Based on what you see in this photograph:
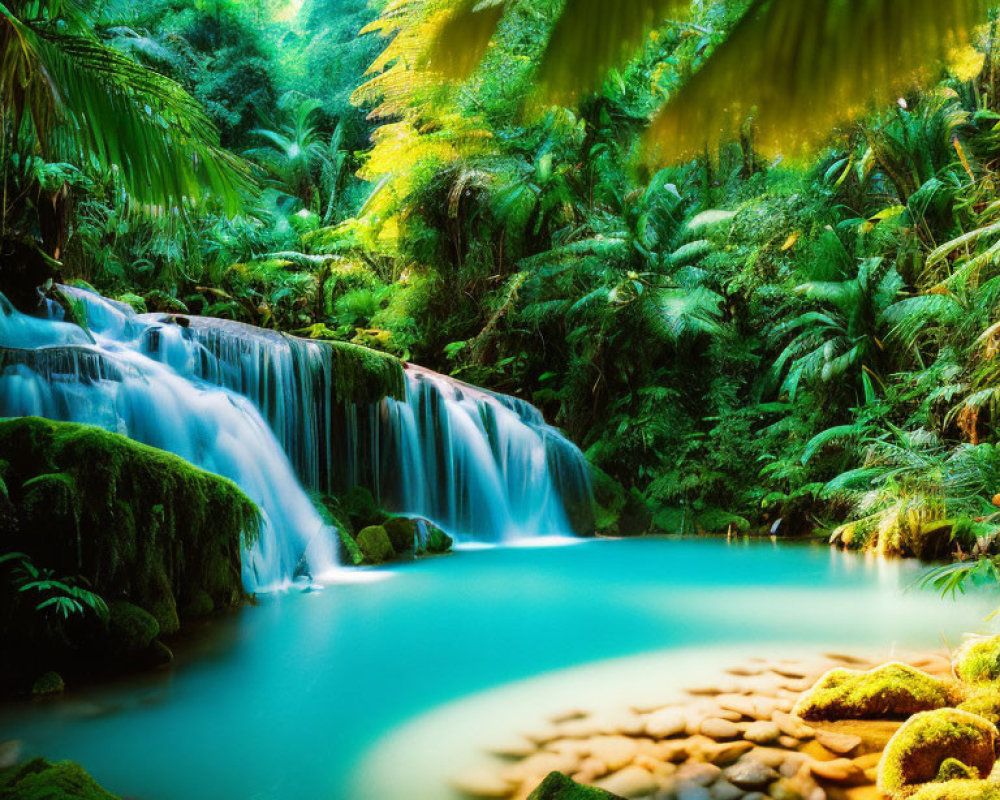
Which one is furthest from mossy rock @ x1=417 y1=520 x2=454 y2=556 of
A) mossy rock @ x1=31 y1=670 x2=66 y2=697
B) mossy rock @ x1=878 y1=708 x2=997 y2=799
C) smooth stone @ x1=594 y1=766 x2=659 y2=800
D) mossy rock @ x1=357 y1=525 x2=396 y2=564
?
mossy rock @ x1=878 y1=708 x2=997 y2=799

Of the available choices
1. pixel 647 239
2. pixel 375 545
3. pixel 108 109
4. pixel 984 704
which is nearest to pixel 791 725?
pixel 984 704

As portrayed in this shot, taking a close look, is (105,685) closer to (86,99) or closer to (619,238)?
(86,99)

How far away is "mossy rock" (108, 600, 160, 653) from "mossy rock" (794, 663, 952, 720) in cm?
337

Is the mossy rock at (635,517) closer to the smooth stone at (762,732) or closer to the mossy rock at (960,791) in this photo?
the smooth stone at (762,732)

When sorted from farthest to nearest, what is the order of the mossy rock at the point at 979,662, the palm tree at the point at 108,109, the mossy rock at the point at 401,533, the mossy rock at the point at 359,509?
the mossy rock at the point at 359,509, the mossy rock at the point at 401,533, the mossy rock at the point at 979,662, the palm tree at the point at 108,109

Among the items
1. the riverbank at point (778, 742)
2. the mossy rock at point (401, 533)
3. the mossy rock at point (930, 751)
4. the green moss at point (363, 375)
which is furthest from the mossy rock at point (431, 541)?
the mossy rock at point (930, 751)

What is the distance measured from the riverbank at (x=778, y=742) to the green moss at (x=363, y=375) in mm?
7101

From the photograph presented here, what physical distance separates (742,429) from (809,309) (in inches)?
107

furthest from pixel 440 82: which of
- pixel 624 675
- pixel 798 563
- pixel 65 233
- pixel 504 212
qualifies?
pixel 504 212

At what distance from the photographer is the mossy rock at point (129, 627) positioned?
3809 mm

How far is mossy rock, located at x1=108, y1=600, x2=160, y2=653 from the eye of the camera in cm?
381

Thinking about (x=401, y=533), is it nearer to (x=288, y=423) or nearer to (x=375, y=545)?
(x=375, y=545)

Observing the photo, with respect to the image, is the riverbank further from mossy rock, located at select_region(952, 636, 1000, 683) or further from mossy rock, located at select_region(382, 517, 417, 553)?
mossy rock, located at select_region(382, 517, 417, 553)

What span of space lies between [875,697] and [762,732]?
57 cm
